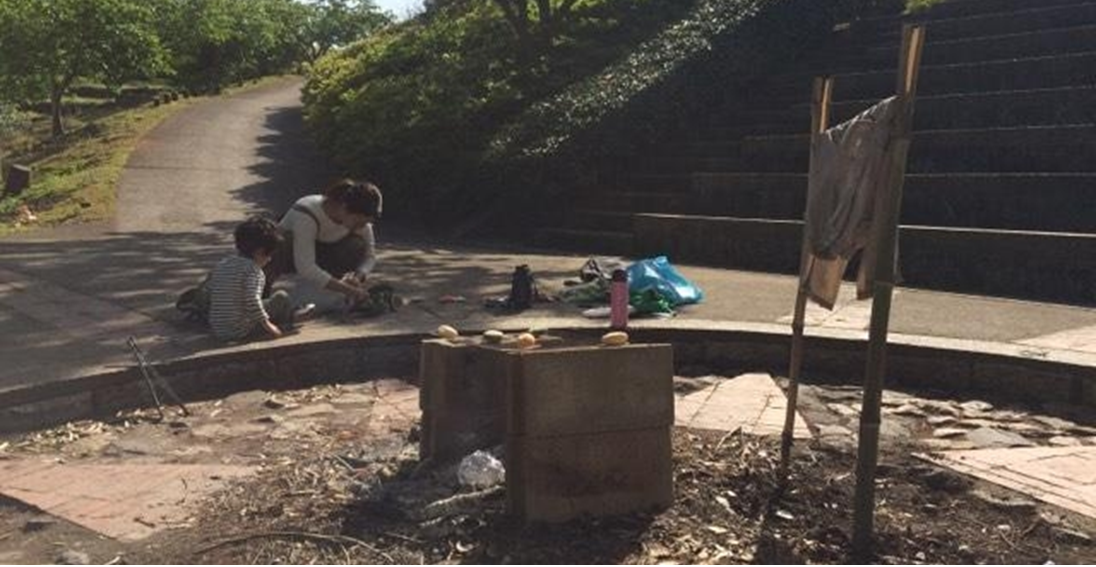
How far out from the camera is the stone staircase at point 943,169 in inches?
320

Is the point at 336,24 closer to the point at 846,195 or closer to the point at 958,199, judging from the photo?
the point at 958,199

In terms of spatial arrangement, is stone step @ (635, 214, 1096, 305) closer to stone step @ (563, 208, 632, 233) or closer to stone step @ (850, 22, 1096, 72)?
stone step @ (563, 208, 632, 233)

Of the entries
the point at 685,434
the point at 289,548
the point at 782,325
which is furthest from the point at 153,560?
the point at 782,325

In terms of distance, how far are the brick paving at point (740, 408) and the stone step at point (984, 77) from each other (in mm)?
6064

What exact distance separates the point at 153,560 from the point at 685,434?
7.54ft

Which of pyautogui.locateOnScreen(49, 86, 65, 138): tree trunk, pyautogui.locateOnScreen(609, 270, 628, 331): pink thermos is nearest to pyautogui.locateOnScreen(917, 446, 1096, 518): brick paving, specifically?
pyautogui.locateOnScreen(609, 270, 628, 331): pink thermos

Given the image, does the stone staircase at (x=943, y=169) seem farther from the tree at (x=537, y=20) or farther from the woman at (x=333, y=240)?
the woman at (x=333, y=240)

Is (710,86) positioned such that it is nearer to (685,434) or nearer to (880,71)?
(880,71)

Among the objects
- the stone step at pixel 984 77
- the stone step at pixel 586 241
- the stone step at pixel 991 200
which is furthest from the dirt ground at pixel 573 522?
the stone step at pixel 984 77

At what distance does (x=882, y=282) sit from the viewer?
3.10 meters

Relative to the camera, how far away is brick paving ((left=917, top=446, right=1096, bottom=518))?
3811mm

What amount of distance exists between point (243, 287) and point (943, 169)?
21.9 ft

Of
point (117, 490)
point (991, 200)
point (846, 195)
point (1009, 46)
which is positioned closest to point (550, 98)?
point (1009, 46)

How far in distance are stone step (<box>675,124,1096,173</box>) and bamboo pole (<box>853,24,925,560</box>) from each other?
667 cm
